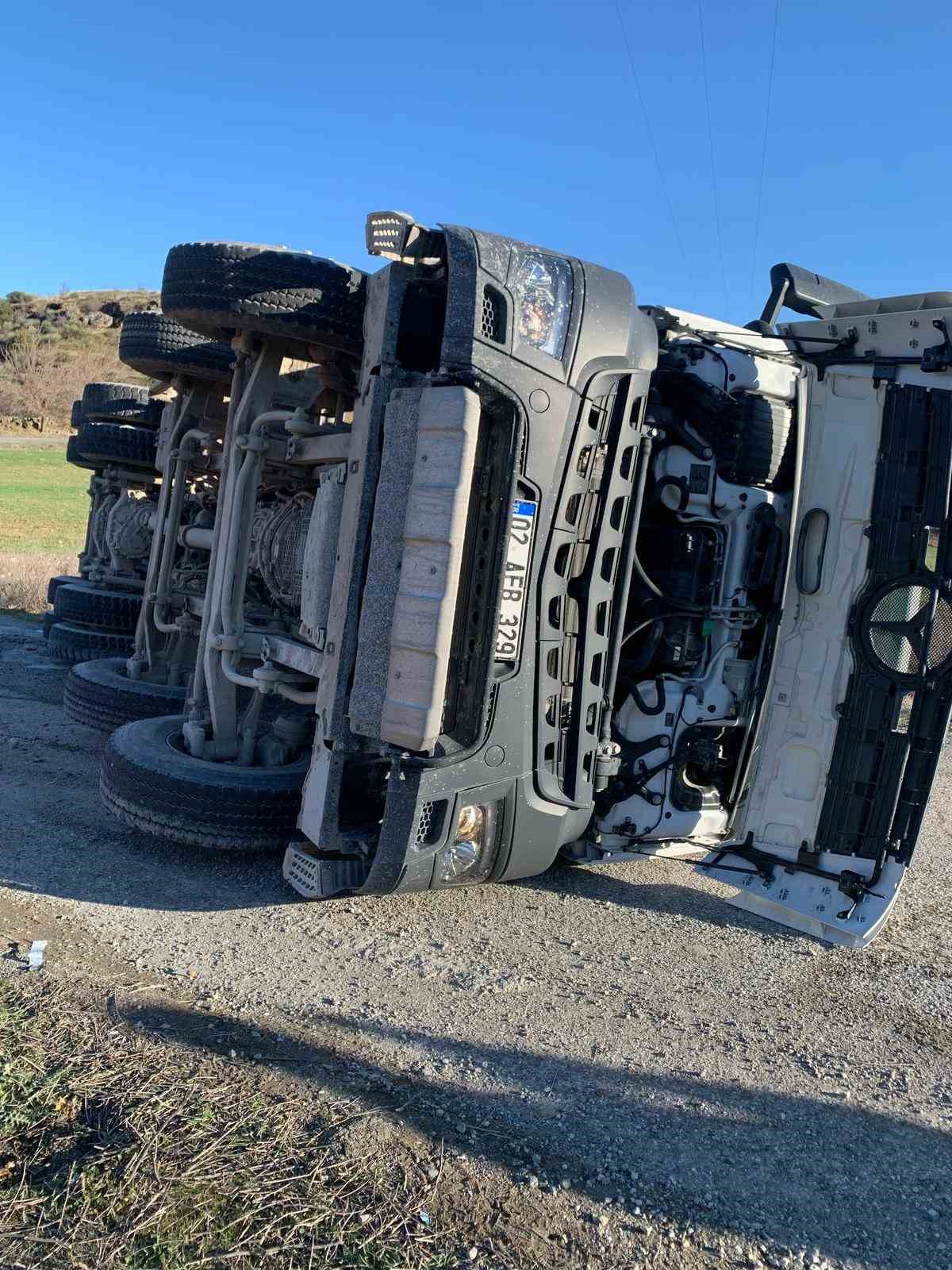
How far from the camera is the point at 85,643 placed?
8.09 meters

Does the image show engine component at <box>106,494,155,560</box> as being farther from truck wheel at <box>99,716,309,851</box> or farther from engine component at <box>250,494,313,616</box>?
truck wheel at <box>99,716,309,851</box>

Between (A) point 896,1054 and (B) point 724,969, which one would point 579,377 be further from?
(A) point 896,1054

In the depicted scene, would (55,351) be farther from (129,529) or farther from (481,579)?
(481,579)

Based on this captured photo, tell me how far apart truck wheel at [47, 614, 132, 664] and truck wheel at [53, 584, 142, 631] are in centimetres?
8

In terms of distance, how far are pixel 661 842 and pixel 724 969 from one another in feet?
2.75

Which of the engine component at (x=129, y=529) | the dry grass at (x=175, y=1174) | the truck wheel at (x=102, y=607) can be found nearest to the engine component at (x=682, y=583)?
the dry grass at (x=175, y=1174)

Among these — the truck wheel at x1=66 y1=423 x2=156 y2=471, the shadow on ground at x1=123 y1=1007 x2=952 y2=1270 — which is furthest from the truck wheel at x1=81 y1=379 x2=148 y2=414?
the shadow on ground at x1=123 y1=1007 x2=952 y2=1270

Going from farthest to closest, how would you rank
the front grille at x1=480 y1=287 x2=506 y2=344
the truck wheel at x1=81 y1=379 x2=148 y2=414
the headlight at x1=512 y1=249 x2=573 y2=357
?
the truck wheel at x1=81 y1=379 x2=148 y2=414, the headlight at x1=512 y1=249 x2=573 y2=357, the front grille at x1=480 y1=287 x2=506 y2=344

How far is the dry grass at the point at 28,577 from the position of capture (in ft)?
40.0

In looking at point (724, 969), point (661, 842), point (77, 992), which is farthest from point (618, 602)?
point (77, 992)

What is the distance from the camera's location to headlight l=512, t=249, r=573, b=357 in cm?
372

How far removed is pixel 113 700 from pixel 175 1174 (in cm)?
438

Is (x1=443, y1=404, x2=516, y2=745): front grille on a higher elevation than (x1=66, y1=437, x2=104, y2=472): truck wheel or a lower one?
lower

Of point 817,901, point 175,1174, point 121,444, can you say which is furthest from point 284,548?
point 175,1174
